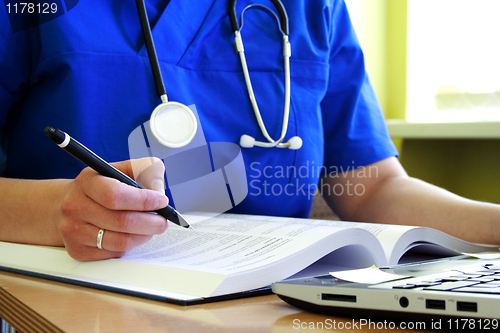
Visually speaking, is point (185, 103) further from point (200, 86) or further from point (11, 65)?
point (11, 65)

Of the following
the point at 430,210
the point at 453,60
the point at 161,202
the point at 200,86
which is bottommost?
the point at 430,210

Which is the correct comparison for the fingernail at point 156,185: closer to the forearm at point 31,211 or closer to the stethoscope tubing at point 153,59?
the forearm at point 31,211

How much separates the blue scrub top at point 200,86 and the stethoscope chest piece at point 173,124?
0.03 meters

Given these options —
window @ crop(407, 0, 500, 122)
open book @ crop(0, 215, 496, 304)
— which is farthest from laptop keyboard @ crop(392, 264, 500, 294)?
window @ crop(407, 0, 500, 122)

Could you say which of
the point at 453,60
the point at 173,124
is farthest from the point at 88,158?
the point at 453,60

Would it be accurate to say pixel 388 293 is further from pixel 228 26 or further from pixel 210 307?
pixel 228 26

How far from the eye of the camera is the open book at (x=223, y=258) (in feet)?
1.09

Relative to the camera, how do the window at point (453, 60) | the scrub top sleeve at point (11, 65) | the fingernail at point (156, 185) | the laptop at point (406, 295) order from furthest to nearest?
1. the window at point (453, 60)
2. the scrub top sleeve at point (11, 65)
3. the fingernail at point (156, 185)
4. the laptop at point (406, 295)

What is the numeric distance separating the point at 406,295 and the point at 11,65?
0.58 meters

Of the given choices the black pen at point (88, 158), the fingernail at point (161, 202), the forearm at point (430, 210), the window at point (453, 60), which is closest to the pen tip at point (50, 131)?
the black pen at point (88, 158)

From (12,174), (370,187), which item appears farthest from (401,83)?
(12,174)

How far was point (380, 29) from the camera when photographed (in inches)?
74.2

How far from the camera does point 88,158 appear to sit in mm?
377

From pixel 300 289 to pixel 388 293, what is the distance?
2.3 inches
